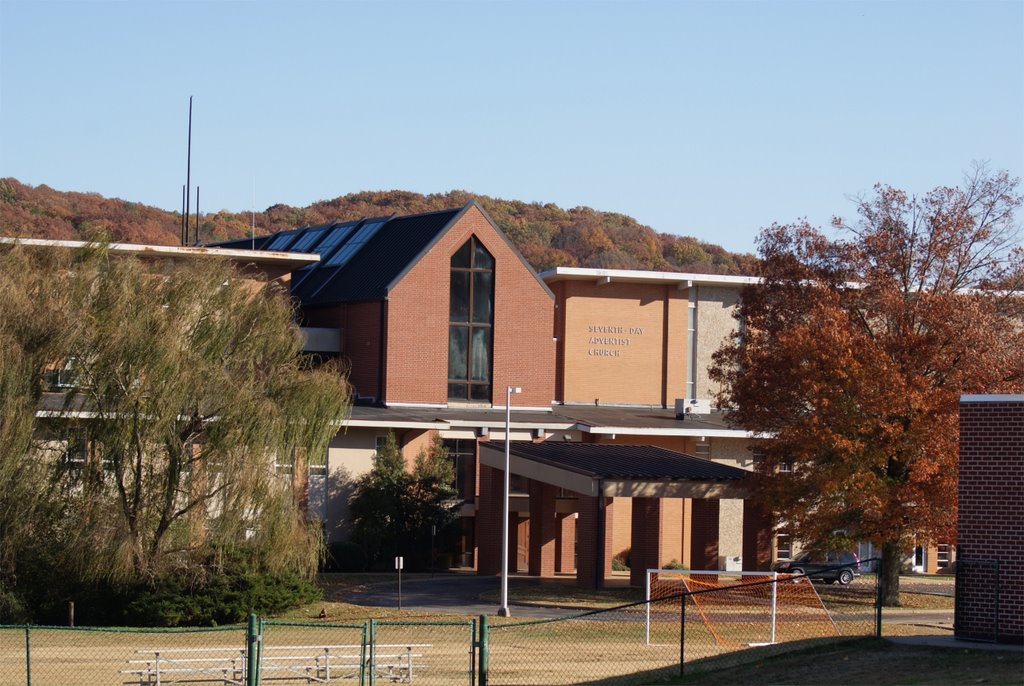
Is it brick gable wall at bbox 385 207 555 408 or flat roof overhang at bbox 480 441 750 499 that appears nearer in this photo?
flat roof overhang at bbox 480 441 750 499

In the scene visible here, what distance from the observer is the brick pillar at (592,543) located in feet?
145

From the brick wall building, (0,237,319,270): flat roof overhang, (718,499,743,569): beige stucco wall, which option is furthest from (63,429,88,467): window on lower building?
(718,499,743,569): beige stucco wall

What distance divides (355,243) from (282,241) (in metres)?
11.0

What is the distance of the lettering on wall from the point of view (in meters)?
63.9

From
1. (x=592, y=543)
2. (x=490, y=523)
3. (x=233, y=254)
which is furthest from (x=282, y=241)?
(x=592, y=543)

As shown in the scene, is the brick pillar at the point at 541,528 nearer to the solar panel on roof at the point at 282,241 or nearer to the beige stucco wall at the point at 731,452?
the beige stucco wall at the point at 731,452

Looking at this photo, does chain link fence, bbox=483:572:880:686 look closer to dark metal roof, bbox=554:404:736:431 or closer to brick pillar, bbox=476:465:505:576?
brick pillar, bbox=476:465:505:576

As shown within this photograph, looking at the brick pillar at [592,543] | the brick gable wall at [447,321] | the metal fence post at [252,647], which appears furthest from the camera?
the brick gable wall at [447,321]

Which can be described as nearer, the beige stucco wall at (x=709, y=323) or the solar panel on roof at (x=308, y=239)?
the beige stucco wall at (x=709, y=323)

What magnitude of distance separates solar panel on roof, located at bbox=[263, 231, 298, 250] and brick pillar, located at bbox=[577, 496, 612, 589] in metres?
32.9

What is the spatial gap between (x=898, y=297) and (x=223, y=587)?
2088 cm

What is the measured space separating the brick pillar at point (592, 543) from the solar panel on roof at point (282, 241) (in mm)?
32877

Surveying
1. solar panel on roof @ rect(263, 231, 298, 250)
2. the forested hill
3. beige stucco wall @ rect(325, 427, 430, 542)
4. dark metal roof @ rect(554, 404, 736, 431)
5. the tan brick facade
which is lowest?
beige stucco wall @ rect(325, 427, 430, 542)

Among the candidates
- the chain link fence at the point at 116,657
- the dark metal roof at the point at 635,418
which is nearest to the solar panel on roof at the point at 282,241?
the dark metal roof at the point at 635,418
